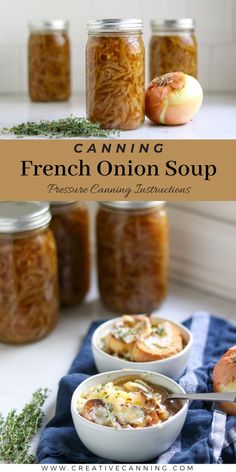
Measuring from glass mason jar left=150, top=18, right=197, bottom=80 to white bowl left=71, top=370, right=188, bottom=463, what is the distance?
20.5 inches

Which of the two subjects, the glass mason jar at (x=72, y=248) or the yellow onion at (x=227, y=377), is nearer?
the yellow onion at (x=227, y=377)

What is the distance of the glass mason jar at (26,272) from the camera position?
1.24 metres

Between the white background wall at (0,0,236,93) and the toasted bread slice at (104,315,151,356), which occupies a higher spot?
the white background wall at (0,0,236,93)

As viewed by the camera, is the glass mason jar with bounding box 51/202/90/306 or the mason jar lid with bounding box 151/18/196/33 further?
the glass mason jar with bounding box 51/202/90/306

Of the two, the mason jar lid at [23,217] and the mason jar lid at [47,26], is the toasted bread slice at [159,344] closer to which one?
the mason jar lid at [23,217]

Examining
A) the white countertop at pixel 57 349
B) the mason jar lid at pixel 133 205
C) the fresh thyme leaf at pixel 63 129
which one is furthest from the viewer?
the mason jar lid at pixel 133 205

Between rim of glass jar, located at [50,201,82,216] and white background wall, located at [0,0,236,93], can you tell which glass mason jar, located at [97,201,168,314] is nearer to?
rim of glass jar, located at [50,201,82,216]

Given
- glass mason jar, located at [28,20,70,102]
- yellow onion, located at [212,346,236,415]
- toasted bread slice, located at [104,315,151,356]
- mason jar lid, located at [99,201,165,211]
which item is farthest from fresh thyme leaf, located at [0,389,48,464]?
Result: glass mason jar, located at [28,20,70,102]

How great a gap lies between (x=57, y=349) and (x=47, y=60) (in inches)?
19.3

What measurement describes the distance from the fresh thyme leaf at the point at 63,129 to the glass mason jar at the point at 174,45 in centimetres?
28

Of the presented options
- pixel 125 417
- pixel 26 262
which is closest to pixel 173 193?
pixel 125 417

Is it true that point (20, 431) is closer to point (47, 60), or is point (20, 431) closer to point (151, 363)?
point (151, 363)

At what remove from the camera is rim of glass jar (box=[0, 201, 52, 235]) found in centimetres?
123

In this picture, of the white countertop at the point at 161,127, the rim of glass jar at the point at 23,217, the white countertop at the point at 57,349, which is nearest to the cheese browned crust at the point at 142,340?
the white countertop at the point at 57,349
